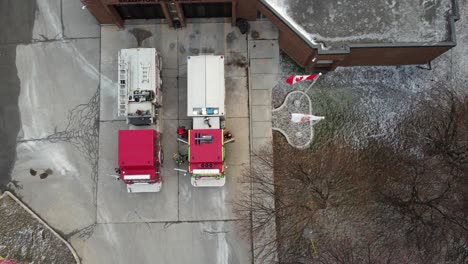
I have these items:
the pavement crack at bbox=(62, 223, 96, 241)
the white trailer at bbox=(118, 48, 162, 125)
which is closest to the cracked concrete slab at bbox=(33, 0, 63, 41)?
the white trailer at bbox=(118, 48, 162, 125)

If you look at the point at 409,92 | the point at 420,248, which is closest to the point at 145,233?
the point at 420,248

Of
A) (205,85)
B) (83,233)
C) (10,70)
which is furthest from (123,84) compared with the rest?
(83,233)

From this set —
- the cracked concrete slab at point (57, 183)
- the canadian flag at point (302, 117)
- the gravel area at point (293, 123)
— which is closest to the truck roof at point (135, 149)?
the cracked concrete slab at point (57, 183)

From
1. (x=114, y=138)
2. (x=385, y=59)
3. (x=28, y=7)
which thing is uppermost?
(x=28, y=7)

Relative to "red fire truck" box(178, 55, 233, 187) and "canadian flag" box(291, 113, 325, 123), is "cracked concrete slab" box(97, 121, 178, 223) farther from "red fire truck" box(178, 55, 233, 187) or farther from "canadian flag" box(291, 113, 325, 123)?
"canadian flag" box(291, 113, 325, 123)

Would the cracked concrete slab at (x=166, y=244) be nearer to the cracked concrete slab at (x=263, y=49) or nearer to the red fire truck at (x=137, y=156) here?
the red fire truck at (x=137, y=156)

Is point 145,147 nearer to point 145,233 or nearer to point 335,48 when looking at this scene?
point 145,233

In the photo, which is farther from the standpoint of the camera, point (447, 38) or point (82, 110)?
point (82, 110)
